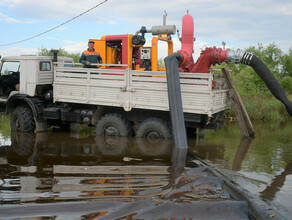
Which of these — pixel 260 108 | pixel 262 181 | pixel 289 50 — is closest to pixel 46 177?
pixel 262 181

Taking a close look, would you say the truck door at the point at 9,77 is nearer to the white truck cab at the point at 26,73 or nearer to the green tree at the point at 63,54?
the white truck cab at the point at 26,73

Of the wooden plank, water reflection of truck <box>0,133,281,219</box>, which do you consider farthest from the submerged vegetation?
water reflection of truck <box>0,133,281,219</box>

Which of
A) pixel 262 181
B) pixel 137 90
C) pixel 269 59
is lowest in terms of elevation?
pixel 262 181

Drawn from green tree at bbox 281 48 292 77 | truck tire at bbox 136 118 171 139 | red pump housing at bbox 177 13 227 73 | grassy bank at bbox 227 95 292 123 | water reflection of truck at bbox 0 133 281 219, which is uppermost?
green tree at bbox 281 48 292 77

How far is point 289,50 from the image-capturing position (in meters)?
30.8

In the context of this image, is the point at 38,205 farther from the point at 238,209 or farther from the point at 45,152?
the point at 45,152

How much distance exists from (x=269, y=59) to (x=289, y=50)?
2921 millimetres

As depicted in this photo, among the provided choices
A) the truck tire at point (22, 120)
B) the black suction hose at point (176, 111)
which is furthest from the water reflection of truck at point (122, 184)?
the truck tire at point (22, 120)

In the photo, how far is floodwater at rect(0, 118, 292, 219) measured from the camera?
397 centimetres

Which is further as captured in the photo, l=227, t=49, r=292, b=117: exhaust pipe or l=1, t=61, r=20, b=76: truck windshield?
l=1, t=61, r=20, b=76: truck windshield

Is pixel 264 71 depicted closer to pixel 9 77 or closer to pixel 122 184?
pixel 122 184

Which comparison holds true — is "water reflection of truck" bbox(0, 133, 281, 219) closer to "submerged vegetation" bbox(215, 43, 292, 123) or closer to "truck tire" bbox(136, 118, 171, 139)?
"truck tire" bbox(136, 118, 171, 139)

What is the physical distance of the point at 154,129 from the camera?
880cm

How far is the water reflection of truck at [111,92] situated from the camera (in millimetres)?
8594
